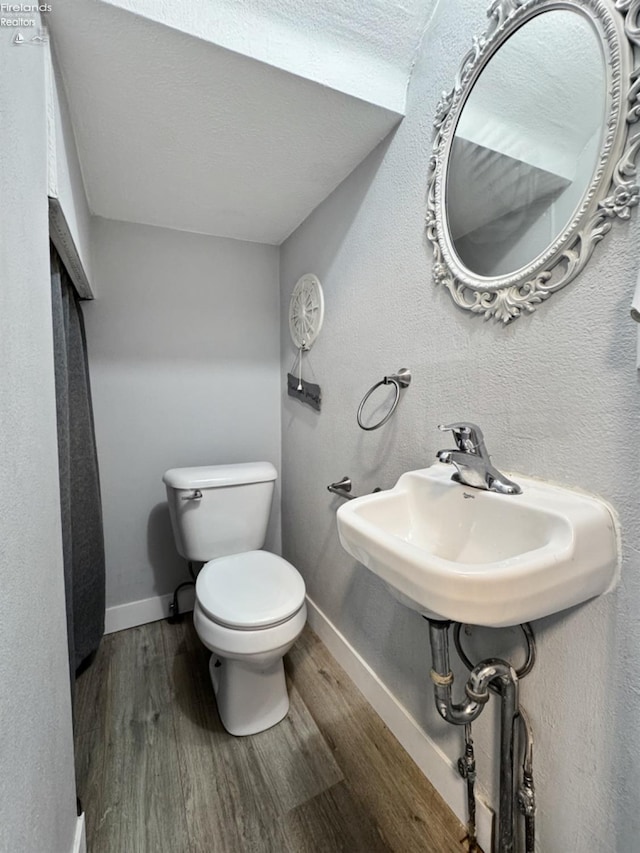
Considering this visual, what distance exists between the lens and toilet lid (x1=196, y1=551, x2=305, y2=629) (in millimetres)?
1157

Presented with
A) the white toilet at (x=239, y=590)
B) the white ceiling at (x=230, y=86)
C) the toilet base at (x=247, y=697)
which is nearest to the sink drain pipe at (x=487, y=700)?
the white toilet at (x=239, y=590)

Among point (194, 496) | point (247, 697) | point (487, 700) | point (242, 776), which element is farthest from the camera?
point (194, 496)

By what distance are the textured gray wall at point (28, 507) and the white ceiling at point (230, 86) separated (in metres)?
0.21

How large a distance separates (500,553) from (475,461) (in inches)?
7.9

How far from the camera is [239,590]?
1.30 meters

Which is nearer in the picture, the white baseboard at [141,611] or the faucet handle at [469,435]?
the faucet handle at [469,435]

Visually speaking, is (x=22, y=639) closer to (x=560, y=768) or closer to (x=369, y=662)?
(x=560, y=768)

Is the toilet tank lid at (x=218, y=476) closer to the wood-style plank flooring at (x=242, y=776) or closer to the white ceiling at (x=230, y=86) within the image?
the wood-style plank flooring at (x=242, y=776)

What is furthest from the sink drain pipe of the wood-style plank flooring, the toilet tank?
the toilet tank

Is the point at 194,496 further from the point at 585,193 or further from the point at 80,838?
the point at 585,193

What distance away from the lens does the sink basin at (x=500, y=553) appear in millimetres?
572

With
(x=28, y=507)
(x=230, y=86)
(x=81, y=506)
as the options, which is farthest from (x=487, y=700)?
(x=230, y=86)

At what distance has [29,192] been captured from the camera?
0.63 metres

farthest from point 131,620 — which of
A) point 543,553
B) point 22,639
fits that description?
point 543,553
